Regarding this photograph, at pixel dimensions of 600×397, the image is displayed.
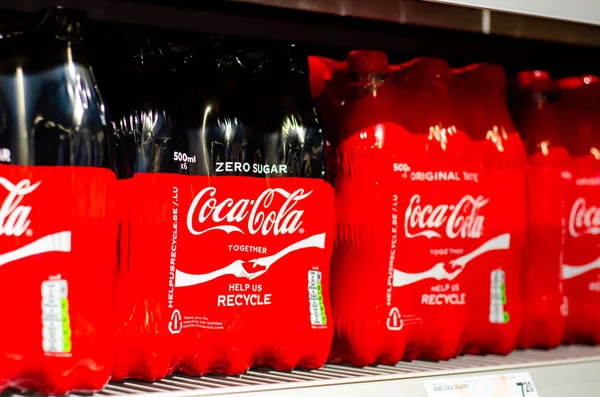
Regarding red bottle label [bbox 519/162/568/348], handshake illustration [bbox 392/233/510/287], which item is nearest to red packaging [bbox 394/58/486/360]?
handshake illustration [bbox 392/233/510/287]

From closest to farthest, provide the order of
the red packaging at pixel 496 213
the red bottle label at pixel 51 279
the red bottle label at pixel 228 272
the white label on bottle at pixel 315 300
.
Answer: the red bottle label at pixel 51 279 → the red bottle label at pixel 228 272 → the white label on bottle at pixel 315 300 → the red packaging at pixel 496 213

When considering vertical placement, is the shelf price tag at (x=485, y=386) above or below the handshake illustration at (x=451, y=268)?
below

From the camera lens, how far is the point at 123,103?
1079mm

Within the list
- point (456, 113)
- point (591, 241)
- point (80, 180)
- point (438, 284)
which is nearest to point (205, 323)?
point (80, 180)

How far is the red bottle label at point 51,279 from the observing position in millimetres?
922

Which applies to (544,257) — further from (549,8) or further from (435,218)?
(549,8)

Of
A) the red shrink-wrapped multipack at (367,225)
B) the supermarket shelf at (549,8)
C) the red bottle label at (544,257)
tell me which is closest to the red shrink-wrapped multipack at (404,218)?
the red shrink-wrapped multipack at (367,225)

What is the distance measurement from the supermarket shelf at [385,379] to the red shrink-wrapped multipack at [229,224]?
0.03 meters

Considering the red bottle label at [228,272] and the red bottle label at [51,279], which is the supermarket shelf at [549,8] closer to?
the red bottle label at [228,272]

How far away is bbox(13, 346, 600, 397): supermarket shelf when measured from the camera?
1.00 meters

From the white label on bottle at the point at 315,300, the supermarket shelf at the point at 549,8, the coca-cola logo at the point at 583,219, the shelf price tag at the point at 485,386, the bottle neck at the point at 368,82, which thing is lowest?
the shelf price tag at the point at 485,386

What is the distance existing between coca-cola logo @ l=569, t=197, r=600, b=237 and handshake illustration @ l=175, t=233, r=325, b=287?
505mm

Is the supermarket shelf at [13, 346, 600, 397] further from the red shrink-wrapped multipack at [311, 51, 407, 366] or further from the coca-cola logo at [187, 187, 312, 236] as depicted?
the coca-cola logo at [187, 187, 312, 236]

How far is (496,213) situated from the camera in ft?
4.31
